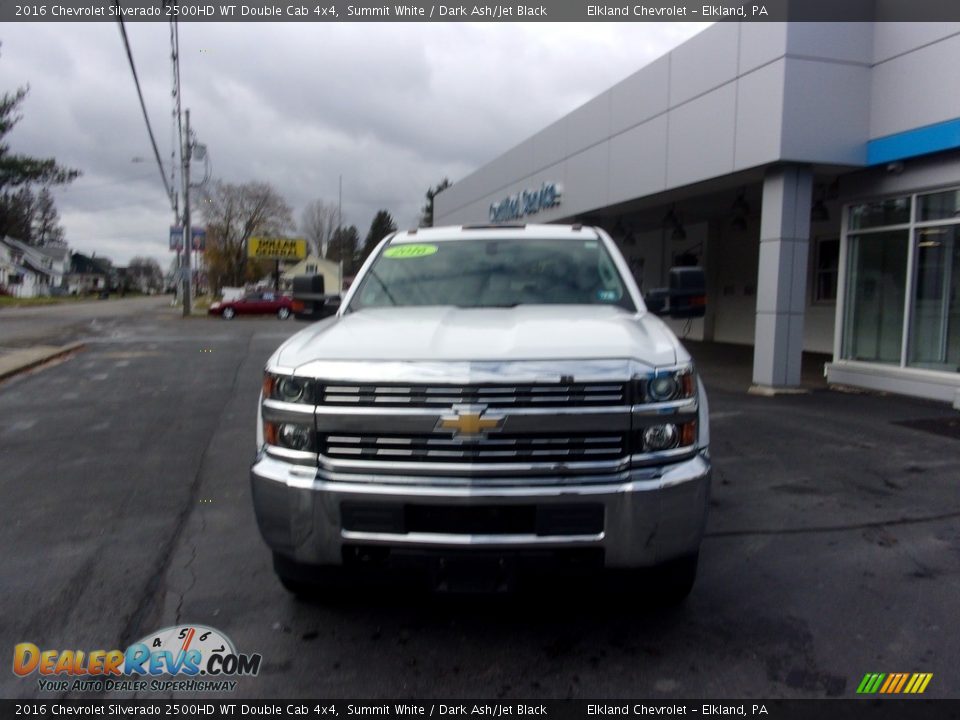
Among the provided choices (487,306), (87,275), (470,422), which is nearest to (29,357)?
(487,306)

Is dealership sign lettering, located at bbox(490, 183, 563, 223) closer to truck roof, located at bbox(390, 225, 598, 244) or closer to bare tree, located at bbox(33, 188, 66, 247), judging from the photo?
truck roof, located at bbox(390, 225, 598, 244)

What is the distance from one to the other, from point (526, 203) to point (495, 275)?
16.0 m

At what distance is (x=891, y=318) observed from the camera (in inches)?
456

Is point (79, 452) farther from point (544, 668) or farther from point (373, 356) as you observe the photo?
point (544, 668)

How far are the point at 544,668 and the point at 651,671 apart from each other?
0.45 metres

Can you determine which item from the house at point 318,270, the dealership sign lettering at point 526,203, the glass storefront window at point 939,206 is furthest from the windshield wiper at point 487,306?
the house at point 318,270

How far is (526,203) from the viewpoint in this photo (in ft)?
67.0

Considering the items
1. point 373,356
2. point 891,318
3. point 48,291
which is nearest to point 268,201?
point 48,291

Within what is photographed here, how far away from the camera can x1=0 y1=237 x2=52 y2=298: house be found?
265 feet

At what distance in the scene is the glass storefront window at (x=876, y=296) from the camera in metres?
11.4

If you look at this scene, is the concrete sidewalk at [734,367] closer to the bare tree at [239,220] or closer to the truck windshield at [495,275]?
the truck windshield at [495,275]

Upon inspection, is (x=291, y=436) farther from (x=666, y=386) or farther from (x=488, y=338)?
(x=666, y=386)

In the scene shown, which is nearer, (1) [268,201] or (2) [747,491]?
(2) [747,491]

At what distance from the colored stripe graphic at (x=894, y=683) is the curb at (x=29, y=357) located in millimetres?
13260
